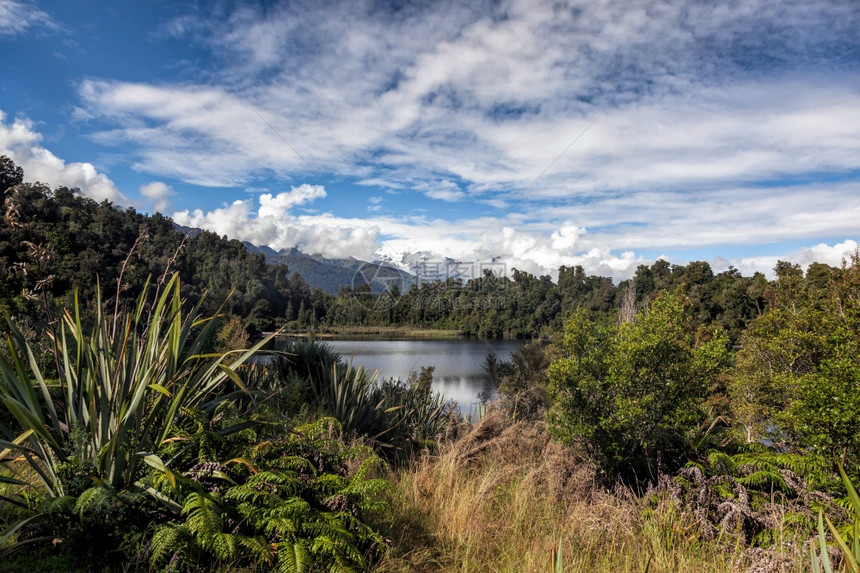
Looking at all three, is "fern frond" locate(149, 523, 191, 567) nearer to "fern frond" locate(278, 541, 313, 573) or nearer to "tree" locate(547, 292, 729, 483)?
"fern frond" locate(278, 541, 313, 573)

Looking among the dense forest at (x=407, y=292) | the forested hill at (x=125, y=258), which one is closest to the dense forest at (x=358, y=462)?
the forested hill at (x=125, y=258)

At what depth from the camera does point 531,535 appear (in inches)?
135

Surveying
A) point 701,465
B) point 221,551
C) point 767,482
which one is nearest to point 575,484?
point 701,465

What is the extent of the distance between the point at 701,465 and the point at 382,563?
4.13m

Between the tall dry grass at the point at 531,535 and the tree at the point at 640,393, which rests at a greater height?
the tree at the point at 640,393

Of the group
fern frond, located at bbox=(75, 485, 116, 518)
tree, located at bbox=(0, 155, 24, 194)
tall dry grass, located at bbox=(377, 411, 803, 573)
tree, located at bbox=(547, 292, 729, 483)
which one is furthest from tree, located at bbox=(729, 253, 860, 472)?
tree, located at bbox=(0, 155, 24, 194)

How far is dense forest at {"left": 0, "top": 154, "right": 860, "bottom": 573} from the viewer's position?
2385mm

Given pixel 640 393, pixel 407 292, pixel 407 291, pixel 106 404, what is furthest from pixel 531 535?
pixel 407 291

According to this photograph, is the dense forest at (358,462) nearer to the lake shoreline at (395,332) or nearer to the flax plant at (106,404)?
the flax plant at (106,404)

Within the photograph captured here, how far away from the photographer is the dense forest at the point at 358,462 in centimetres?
238

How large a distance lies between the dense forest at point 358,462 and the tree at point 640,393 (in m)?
0.03

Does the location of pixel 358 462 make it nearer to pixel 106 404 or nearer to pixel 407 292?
pixel 106 404

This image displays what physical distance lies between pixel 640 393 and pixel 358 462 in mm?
3781

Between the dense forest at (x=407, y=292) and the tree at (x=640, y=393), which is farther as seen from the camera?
the dense forest at (x=407, y=292)
